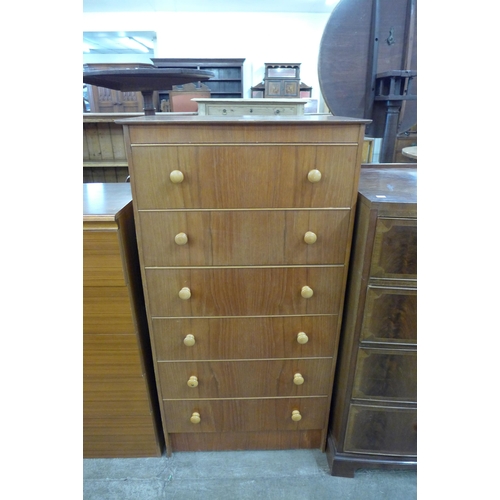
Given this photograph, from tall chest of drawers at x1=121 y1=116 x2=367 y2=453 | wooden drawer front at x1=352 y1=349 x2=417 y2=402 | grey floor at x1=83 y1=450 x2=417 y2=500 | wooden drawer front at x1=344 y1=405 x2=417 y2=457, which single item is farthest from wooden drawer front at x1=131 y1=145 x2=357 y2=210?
grey floor at x1=83 y1=450 x2=417 y2=500

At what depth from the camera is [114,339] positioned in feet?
3.69

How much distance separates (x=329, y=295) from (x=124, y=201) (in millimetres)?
748

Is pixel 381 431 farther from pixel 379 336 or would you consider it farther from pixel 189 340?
pixel 189 340

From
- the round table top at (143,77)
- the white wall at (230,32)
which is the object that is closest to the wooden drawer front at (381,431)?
the round table top at (143,77)

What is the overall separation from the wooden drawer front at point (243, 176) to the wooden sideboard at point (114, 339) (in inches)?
6.1

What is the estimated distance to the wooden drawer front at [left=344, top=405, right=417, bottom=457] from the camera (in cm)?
114

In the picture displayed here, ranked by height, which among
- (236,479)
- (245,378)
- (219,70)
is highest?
(219,70)

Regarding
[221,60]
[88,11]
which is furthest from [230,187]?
[88,11]

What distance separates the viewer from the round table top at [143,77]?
1.14 m

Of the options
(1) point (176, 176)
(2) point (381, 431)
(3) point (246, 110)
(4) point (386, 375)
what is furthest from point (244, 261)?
(3) point (246, 110)

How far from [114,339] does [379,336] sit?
877 mm

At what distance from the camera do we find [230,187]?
3.09 feet

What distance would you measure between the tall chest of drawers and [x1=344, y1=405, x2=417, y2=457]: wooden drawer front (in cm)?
12

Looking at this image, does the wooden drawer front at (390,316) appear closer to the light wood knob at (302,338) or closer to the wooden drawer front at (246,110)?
the light wood knob at (302,338)
